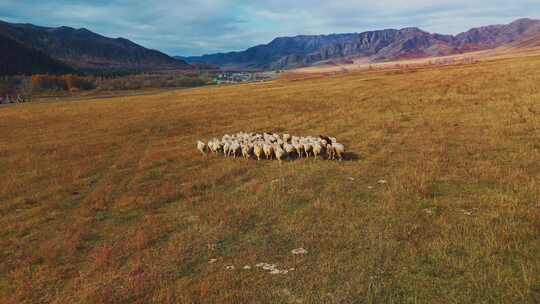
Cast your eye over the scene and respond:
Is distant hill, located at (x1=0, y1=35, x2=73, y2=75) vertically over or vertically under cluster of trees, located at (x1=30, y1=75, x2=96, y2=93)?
over

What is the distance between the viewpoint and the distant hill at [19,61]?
170438mm

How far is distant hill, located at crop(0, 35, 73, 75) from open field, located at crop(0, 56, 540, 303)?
183 metres

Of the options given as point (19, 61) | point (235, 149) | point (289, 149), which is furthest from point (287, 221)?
point (19, 61)

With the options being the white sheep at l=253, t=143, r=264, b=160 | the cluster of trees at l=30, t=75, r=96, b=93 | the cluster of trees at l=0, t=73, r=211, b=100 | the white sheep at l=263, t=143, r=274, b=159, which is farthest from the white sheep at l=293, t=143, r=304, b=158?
the cluster of trees at l=30, t=75, r=96, b=93

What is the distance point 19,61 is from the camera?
181 meters

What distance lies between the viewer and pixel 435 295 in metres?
7.05

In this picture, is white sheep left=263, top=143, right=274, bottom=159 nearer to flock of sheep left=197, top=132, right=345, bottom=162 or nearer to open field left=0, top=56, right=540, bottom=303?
flock of sheep left=197, top=132, right=345, bottom=162

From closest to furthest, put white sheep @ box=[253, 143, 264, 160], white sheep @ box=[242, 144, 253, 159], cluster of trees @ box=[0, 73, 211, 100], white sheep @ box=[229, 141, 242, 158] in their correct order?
white sheep @ box=[253, 143, 264, 160], white sheep @ box=[242, 144, 253, 159], white sheep @ box=[229, 141, 242, 158], cluster of trees @ box=[0, 73, 211, 100]

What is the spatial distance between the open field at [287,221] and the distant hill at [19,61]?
183 meters

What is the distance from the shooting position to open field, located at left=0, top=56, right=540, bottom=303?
7.59 m

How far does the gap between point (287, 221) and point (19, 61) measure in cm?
21505

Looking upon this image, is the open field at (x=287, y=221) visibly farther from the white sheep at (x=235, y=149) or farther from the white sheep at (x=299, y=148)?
the white sheep at (x=299, y=148)

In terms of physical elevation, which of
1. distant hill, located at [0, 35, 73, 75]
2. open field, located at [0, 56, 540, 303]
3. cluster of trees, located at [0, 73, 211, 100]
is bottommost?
open field, located at [0, 56, 540, 303]

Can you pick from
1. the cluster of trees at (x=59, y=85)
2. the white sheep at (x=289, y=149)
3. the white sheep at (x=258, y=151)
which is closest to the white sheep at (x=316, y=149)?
the white sheep at (x=289, y=149)
